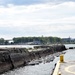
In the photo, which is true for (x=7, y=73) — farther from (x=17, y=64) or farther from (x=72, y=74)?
(x=72, y=74)

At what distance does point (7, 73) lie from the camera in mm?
52000

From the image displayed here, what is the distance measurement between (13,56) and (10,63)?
18.0 ft

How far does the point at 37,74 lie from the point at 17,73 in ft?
14.4

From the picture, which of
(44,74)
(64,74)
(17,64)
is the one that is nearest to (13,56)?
(17,64)

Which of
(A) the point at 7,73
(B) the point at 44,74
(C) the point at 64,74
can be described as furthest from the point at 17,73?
(C) the point at 64,74

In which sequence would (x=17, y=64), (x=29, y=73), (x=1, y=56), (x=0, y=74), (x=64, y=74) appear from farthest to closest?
1. (x=17, y=64)
2. (x=1, y=56)
3. (x=29, y=73)
4. (x=0, y=74)
5. (x=64, y=74)

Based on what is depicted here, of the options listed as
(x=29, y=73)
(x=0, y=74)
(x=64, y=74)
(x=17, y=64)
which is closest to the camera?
(x=64, y=74)

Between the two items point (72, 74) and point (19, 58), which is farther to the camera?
point (19, 58)

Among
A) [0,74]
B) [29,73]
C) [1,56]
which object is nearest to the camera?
[0,74]

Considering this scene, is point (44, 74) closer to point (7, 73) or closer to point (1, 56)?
point (7, 73)

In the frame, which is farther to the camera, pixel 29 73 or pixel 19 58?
pixel 19 58

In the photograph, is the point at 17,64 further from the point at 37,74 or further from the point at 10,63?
the point at 37,74

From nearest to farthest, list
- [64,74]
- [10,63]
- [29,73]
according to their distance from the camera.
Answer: [64,74], [29,73], [10,63]

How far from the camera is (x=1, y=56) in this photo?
57.3 metres
